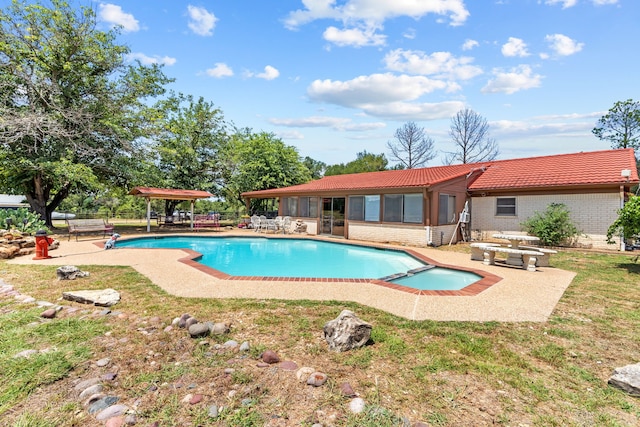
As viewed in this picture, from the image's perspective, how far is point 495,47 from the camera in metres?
12.1

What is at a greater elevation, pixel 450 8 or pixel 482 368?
pixel 450 8

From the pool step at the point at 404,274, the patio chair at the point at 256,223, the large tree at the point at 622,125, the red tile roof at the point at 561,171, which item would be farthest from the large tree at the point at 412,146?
the pool step at the point at 404,274

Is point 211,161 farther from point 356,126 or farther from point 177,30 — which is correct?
point 356,126

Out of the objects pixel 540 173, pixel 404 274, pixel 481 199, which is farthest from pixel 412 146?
pixel 404 274

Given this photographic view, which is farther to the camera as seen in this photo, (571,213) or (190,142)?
(190,142)

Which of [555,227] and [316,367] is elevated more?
[555,227]

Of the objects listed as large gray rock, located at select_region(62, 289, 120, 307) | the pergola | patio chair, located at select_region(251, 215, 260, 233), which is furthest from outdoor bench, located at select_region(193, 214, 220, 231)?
large gray rock, located at select_region(62, 289, 120, 307)

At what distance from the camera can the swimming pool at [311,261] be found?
737 centimetres

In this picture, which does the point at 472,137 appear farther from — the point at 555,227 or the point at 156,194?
the point at 156,194

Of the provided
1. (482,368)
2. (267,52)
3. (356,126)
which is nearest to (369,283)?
(482,368)

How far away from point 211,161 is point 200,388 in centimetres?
2163

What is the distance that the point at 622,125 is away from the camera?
27.9 m

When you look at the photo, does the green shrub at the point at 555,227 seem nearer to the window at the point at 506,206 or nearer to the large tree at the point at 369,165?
the window at the point at 506,206

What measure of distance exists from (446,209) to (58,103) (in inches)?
717
